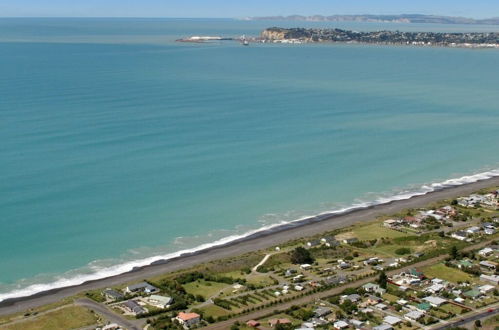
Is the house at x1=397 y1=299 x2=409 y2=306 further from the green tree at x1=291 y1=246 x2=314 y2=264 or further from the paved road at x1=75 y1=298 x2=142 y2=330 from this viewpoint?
the paved road at x1=75 y1=298 x2=142 y2=330

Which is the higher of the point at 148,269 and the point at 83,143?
the point at 83,143

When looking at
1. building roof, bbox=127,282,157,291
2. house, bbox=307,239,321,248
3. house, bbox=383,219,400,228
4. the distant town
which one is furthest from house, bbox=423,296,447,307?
building roof, bbox=127,282,157,291

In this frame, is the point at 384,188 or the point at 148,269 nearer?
the point at 148,269

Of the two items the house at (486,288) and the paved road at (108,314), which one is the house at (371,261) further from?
the paved road at (108,314)

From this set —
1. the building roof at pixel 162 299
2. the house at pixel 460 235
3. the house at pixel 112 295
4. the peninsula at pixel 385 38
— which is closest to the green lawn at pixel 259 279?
the building roof at pixel 162 299

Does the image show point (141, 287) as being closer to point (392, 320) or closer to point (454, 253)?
point (392, 320)

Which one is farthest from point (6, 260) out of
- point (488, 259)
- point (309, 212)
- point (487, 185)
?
point (487, 185)

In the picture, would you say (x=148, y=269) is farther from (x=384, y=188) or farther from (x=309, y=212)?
(x=384, y=188)
